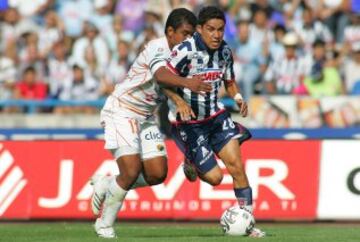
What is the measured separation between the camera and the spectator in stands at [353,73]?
66.3ft

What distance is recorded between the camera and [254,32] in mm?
21281

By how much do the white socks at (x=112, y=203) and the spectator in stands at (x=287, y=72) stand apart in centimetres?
855

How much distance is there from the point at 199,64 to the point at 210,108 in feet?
1.75

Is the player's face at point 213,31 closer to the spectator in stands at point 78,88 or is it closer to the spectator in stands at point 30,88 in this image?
the spectator in stands at point 78,88

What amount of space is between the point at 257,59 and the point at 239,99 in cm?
877

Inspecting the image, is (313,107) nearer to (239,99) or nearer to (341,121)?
(341,121)

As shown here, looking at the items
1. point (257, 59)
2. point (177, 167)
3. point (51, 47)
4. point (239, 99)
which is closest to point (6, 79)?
point (51, 47)

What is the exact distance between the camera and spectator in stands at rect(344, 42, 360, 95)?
20203mm

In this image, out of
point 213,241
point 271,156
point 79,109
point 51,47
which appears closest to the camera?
point 213,241

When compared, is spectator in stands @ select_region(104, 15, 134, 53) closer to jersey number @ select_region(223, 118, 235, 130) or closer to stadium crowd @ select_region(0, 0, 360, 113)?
stadium crowd @ select_region(0, 0, 360, 113)

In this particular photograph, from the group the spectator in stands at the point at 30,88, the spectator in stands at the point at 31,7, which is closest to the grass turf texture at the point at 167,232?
the spectator in stands at the point at 30,88

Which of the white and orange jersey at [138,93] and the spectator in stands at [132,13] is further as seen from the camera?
the spectator in stands at [132,13]

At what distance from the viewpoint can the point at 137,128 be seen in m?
12.5

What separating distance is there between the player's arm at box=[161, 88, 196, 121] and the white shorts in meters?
0.66
